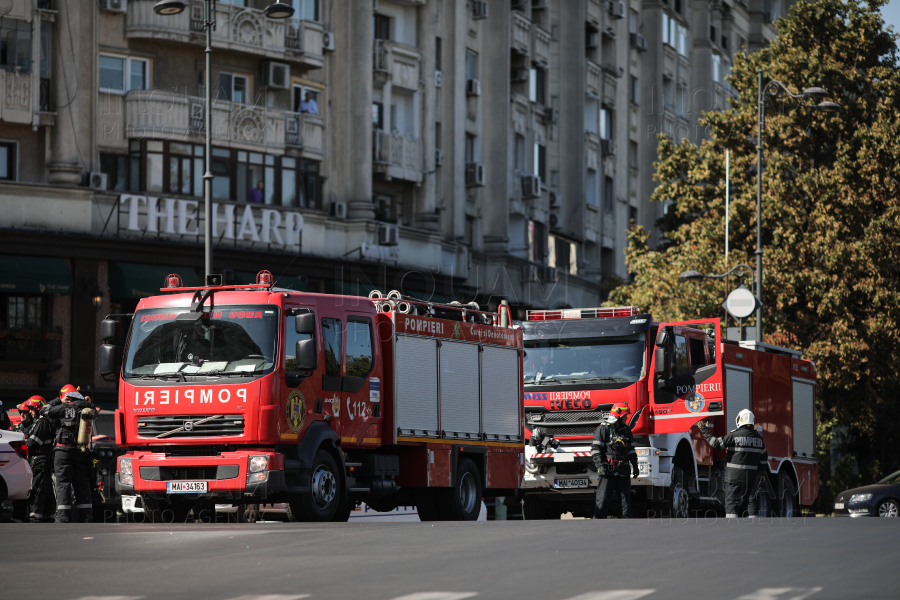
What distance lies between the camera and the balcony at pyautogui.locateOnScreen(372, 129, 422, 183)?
40094mm

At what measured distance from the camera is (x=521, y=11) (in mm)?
48156

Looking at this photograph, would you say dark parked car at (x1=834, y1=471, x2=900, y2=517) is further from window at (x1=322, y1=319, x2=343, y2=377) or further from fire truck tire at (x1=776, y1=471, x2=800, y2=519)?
window at (x1=322, y1=319, x2=343, y2=377)

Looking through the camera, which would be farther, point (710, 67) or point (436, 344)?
point (710, 67)

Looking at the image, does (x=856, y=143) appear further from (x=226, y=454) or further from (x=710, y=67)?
(x=710, y=67)

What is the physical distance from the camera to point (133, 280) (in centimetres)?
3381

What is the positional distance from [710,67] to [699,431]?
151ft

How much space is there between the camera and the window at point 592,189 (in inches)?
2110

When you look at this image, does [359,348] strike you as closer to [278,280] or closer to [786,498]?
[786,498]

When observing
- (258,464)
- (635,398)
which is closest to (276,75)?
(635,398)

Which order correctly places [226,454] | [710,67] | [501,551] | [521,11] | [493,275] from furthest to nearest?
[710,67]
[521,11]
[493,275]
[226,454]
[501,551]

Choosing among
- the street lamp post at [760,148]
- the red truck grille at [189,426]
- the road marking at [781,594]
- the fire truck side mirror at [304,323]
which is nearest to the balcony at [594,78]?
the street lamp post at [760,148]

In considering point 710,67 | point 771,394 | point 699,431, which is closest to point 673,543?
point 699,431

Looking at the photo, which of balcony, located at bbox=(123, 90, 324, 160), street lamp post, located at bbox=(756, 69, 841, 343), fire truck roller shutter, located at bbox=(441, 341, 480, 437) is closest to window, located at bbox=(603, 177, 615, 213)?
balcony, located at bbox=(123, 90, 324, 160)

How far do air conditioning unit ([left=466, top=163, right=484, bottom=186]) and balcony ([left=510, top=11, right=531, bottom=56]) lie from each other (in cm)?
522
